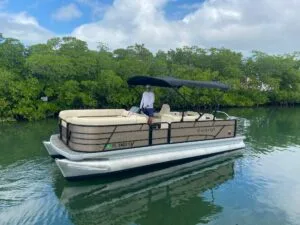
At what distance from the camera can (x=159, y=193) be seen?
7434mm

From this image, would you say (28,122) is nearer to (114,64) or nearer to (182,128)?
(114,64)

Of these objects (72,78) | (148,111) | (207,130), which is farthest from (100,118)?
(72,78)

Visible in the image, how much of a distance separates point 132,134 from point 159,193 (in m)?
1.72

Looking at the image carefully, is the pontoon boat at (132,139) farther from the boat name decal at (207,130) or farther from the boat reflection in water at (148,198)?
the boat reflection in water at (148,198)

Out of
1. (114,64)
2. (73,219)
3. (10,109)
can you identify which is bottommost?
(73,219)

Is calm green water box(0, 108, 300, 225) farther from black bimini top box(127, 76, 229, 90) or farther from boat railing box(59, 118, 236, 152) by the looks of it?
black bimini top box(127, 76, 229, 90)

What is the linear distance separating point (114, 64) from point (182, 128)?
14.7 m

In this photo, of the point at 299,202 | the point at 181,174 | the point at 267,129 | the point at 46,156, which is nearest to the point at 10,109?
the point at 46,156

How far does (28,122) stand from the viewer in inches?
683

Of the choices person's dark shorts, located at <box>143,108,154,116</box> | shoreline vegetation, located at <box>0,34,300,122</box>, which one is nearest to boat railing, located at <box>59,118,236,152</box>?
person's dark shorts, located at <box>143,108,154,116</box>

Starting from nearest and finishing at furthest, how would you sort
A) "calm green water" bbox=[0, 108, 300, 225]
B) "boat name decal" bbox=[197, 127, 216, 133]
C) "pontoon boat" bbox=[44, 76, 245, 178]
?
"calm green water" bbox=[0, 108, 300, 225] → "pontoon boat" bbox=[44, 76, 245, 178] → "boat name decal" bbox=[197, 127, 216, 133]

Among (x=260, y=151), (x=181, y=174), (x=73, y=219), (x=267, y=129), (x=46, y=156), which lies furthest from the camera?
(x=267, y=129)

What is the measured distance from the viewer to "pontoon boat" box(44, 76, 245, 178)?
759cm

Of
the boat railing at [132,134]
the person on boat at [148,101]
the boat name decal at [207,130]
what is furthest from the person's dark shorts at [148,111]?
the boat name decal at [207,130]
